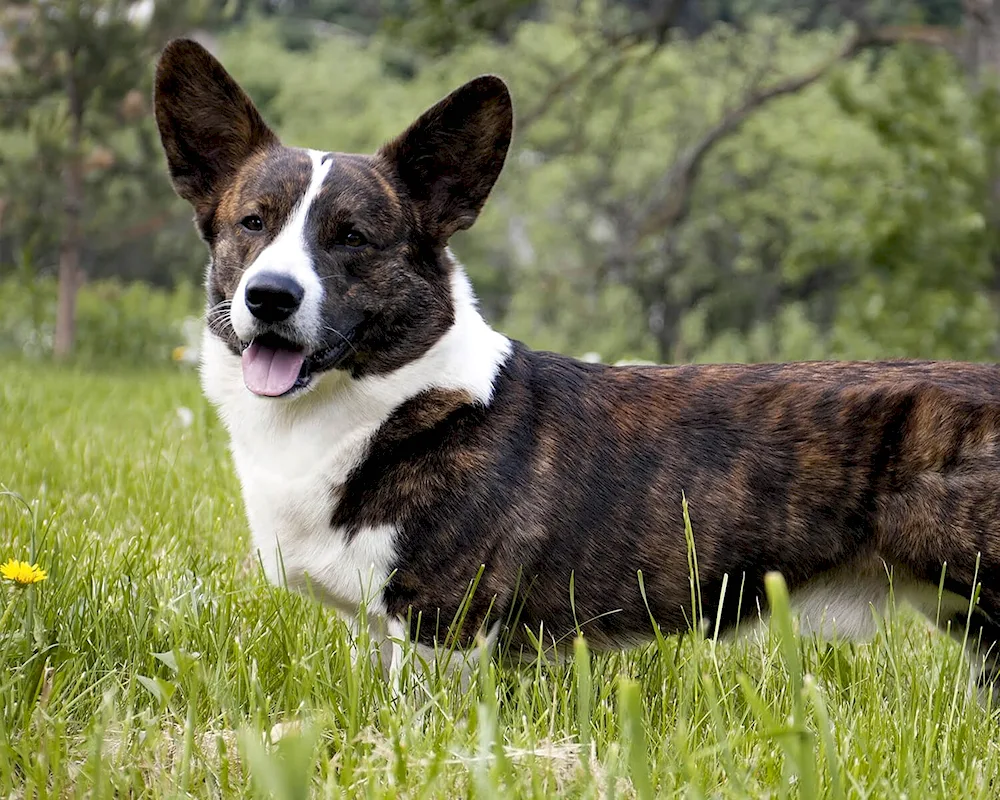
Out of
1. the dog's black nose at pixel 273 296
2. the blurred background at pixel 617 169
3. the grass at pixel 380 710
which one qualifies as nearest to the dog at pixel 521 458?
the dog's black nose at pixel 273 296

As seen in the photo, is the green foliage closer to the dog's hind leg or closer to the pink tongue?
the pink tongue

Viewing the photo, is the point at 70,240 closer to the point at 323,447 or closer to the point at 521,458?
the point at 323,447

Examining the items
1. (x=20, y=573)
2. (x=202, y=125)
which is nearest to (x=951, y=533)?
(x=20, y=573)

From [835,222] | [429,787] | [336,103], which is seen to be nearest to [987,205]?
[835,222]

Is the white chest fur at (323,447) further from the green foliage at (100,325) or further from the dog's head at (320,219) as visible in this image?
the green foliage at (100,325)

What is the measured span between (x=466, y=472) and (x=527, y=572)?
27cm

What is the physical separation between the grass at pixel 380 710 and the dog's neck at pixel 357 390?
1.34 feet

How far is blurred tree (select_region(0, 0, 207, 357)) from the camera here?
34.4 ft

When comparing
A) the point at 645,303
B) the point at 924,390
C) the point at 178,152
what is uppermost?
the point at 178,152

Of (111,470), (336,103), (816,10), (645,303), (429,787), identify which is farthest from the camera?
(816,10)

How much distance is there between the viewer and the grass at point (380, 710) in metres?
1.77

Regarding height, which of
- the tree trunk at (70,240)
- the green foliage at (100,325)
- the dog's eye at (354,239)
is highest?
the dog's eye at (354,239)

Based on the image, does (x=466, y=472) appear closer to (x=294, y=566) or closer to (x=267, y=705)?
(x=294, y=566)

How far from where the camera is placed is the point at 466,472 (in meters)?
2.61
